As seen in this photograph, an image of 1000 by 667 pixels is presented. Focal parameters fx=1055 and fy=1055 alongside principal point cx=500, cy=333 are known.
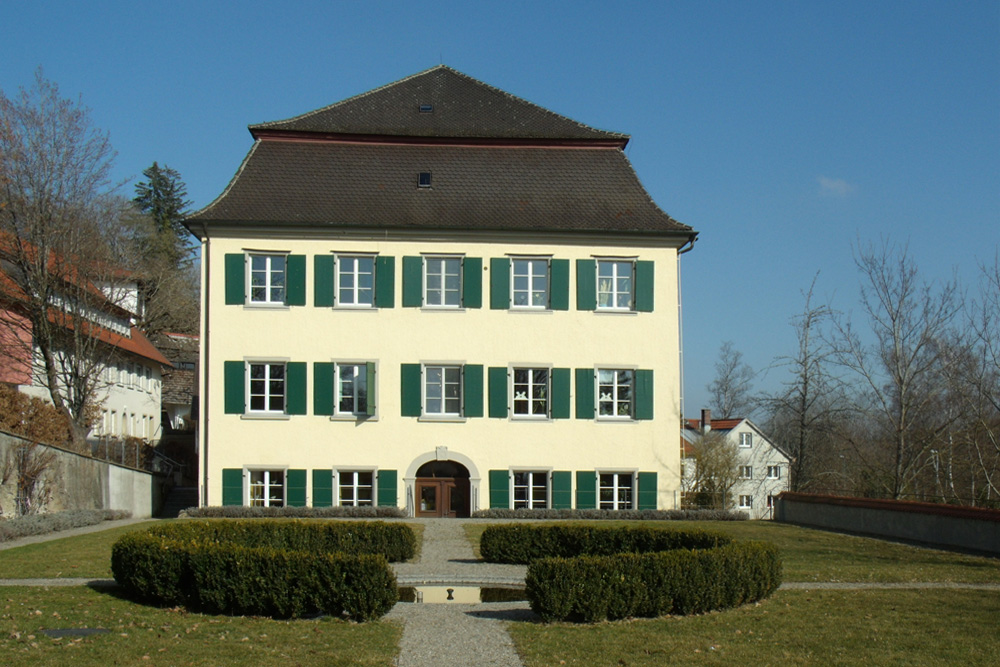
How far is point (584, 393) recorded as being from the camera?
29.1 meters

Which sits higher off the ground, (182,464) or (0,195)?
(0,195)

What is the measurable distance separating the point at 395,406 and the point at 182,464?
43.0ft

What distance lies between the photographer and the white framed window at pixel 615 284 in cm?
2958

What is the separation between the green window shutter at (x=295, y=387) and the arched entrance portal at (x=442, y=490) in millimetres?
3693

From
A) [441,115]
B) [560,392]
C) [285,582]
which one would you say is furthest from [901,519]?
[441,115]

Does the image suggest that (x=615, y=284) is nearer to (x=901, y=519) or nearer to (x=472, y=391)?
(x=472, y=391)

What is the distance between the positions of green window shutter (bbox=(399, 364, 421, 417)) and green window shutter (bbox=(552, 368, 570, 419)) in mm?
3735

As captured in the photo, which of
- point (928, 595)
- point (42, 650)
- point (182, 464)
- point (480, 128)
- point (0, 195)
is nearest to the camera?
point (42, 650)

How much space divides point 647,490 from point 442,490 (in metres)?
5.69

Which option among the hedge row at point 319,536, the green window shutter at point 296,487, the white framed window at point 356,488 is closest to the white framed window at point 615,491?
the white framed window at point 356,488

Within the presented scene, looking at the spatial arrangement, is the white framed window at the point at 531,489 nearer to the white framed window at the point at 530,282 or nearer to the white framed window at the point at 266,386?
the white framed window at the point at 530,282

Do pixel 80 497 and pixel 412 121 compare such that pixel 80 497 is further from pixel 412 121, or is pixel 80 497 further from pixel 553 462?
pixel 412 121

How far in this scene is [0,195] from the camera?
28203mm

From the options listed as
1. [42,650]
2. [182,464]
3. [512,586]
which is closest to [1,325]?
[182,464]
